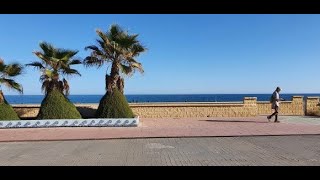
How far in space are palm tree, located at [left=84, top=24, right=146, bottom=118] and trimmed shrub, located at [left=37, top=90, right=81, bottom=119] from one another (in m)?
1.32

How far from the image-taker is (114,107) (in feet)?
→ 61.6

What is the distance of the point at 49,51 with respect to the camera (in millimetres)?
18781

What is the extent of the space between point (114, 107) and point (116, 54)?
7.94 feet

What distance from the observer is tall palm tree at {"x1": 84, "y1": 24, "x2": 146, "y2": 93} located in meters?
19.0

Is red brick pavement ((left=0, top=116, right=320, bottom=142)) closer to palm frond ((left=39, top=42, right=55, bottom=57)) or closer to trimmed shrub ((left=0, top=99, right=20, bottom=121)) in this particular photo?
trimmed shrub ((left=0, top=99, right=20, bottom=121))

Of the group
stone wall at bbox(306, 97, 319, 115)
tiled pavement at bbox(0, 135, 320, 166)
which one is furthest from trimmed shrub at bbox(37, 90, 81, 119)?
stone wall at bbox(306, 97, 319, 115)

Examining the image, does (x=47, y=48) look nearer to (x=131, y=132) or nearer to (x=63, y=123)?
(x=63, y=123)

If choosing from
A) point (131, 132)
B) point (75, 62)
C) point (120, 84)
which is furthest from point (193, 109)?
point (131, 132)

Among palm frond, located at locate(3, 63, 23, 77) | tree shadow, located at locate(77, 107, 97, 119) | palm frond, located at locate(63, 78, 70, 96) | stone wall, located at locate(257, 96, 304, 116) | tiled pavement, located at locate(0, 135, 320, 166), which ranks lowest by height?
tiled pavement, located at locate(0, 135, 320, 166)

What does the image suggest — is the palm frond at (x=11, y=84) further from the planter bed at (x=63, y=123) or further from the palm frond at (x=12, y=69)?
the planter bed at (x=63, y=123)

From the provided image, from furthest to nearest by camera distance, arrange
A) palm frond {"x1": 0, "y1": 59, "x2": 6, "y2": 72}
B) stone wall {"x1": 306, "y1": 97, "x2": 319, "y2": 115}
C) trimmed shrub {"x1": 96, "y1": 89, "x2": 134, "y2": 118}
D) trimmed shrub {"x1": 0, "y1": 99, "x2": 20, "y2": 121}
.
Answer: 1. stone wall {"x1": 306, "y1": 97, "x2": 319, "y2": 115}
2. trimmed shrub {"x1": 96, "y1": 89, "x2": 134, "y2": 118}
3. palm frond {"x1": 0, "y1": 59, "x2": 6, "y2": 72}
4. trimmed shrub {"x1": 0, "y1": 99, "x2": 20, "y2": 121}
